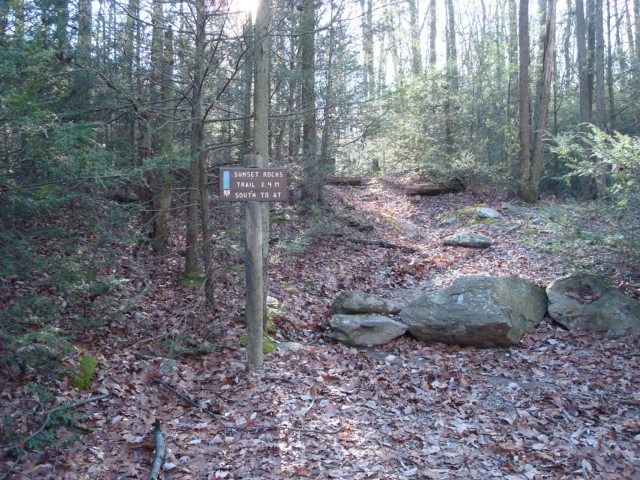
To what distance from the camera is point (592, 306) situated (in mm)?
7570

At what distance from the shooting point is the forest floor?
4.12 metres

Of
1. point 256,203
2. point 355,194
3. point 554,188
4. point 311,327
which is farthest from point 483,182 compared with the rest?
point 256,203

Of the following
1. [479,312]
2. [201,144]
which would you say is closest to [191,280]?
[201,144]

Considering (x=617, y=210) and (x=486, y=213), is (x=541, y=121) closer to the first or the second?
(x=486, y=213)

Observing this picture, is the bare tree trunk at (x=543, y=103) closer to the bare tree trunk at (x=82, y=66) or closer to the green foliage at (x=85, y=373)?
the bare tree trunk at (x=82, y=66)

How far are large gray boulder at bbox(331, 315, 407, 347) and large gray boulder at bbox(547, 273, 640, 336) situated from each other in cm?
275

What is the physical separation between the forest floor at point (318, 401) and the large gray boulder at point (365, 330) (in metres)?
0.18

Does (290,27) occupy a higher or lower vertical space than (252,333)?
higher

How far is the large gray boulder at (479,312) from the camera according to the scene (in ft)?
23.3

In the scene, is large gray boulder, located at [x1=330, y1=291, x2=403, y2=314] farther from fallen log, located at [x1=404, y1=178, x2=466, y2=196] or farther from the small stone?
fallen log, located at [x1=404, y1=178, x2=466, y2=196]

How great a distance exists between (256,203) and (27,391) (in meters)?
3.07

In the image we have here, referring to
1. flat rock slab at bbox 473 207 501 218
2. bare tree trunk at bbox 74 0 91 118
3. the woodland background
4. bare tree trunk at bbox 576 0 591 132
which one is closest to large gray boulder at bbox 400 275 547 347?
the woodland background

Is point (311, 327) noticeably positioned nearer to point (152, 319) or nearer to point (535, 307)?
point (152, 319)

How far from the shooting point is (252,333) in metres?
5.90
